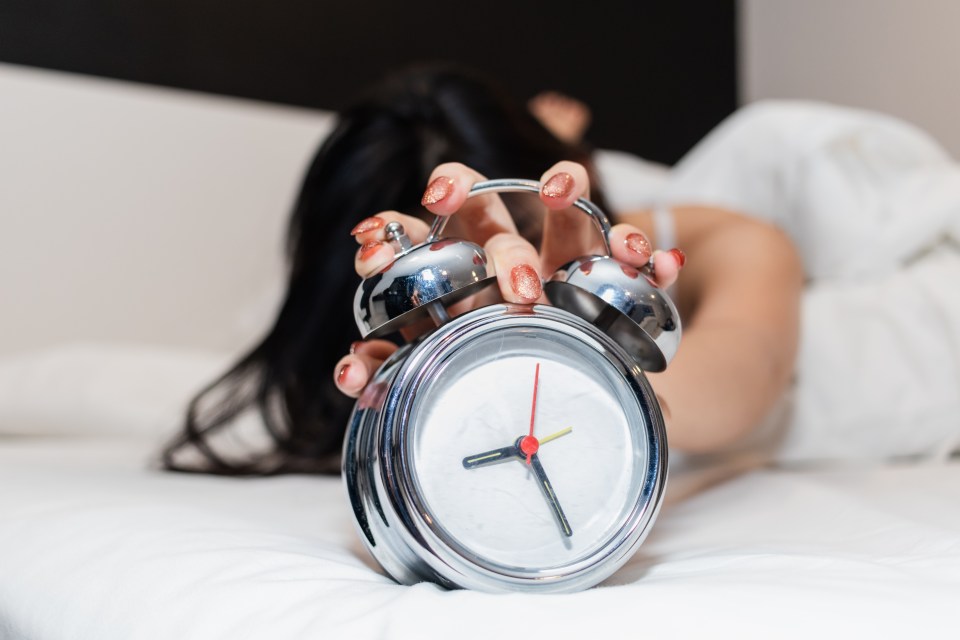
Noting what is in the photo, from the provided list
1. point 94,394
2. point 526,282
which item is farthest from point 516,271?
point 94,394

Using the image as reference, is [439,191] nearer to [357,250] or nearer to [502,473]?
[502,473]

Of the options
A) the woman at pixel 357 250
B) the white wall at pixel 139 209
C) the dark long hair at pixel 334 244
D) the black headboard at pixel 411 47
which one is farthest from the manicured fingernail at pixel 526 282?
the black headboard at pixel 411 47

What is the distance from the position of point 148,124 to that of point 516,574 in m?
2.11

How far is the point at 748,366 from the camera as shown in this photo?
37.6 inches

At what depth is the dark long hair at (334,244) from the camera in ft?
4.21

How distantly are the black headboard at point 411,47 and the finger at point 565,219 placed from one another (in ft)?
6.26

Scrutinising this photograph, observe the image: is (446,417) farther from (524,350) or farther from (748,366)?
(748,366)

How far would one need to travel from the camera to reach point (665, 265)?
0.68m

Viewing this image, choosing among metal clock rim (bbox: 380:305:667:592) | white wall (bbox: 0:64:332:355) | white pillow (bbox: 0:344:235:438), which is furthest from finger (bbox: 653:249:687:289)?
white wall (bbox: 0:64:332:355)

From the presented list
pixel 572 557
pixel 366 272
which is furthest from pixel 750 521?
pixel 366 272

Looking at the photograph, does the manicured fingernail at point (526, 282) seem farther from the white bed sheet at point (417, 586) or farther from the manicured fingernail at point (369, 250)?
the white bed sheet at point (417, 586)

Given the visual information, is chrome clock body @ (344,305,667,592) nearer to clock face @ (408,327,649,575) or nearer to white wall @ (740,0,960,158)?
clock face @ (408,327,649,575)

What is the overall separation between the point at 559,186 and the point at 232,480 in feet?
2.35

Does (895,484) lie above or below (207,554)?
below
